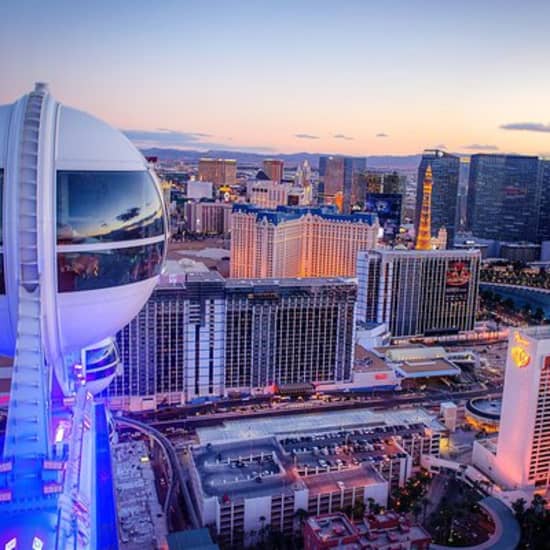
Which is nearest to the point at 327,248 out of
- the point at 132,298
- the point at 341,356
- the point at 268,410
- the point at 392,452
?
the point at 341,356

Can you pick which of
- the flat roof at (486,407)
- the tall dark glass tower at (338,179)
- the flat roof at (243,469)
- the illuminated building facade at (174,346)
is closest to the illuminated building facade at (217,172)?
the tall dark glass tower at (338,179)

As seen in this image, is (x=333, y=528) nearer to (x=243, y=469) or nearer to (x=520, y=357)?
(x=243, y=469)

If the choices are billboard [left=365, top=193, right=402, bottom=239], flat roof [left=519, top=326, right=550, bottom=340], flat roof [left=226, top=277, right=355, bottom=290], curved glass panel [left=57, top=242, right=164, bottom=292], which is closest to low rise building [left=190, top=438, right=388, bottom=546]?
flat roof [left=519, top=326, right=550, bottom=340]

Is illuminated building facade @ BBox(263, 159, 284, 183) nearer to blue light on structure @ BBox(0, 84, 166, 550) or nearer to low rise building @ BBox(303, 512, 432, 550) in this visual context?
low rise building @ BBox(303, 512, 432, 550)

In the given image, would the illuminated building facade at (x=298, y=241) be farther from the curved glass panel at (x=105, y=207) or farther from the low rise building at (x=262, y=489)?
the curved glass panel at (x=105, y=207)

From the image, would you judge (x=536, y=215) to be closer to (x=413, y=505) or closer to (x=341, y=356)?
(x=341, y=356)

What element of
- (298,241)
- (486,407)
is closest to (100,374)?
(486,407)
